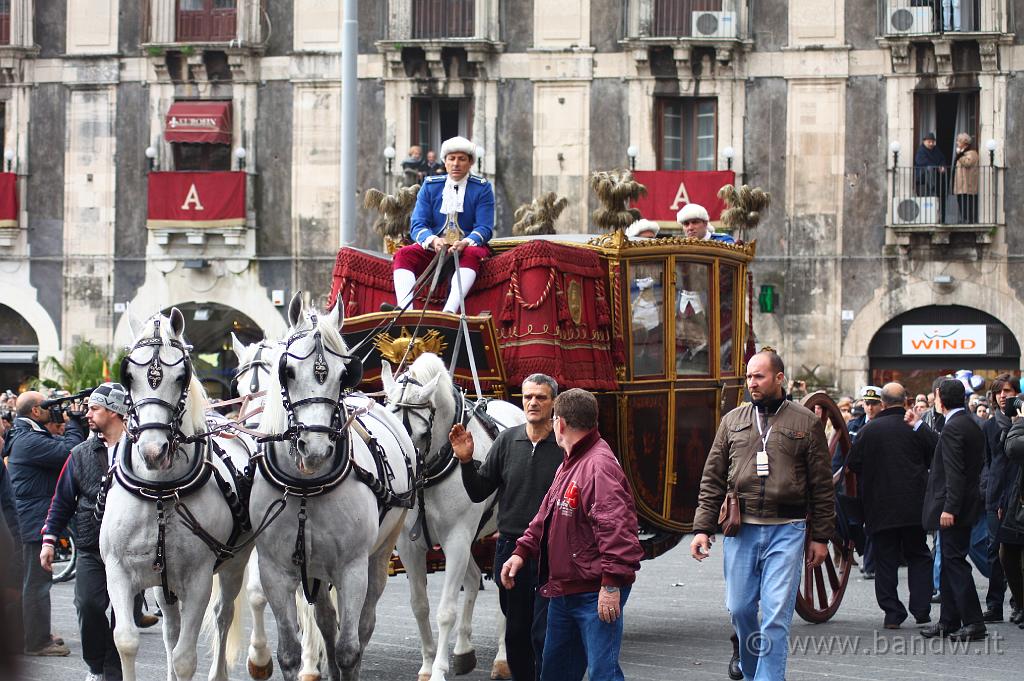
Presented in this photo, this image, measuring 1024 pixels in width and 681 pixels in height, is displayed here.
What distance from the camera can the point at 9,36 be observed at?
28812 millimetres

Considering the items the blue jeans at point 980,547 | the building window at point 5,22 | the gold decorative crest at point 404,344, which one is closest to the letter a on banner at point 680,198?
the building window at point 5,22

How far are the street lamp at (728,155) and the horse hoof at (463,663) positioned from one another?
1855 cm

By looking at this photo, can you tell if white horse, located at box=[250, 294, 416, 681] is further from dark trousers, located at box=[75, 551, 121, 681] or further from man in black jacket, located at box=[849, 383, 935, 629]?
man in black jacket, located at box=[849, 383, 935, 629]

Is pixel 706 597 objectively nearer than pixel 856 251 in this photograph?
Yes

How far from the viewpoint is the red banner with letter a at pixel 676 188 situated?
88.3 ft

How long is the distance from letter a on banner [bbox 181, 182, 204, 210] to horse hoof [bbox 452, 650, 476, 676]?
19.6 meters

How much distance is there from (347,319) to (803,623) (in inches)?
176

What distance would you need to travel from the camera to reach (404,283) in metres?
10.5

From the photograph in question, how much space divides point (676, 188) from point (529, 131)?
2.95 m

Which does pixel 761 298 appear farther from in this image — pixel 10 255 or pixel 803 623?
pixel 803 623

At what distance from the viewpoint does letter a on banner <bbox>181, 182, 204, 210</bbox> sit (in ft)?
91.9

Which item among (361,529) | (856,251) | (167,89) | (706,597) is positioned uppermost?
(167,89)

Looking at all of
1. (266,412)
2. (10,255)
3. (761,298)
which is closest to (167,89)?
(10,255)

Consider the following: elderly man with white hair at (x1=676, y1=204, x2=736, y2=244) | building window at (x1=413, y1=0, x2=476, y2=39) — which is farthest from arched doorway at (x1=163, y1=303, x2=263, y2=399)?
elderly man with white hair at (x1=676, y1=204, x2=736, y2=244)
